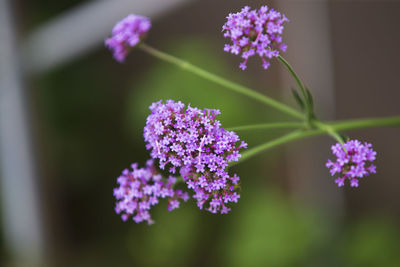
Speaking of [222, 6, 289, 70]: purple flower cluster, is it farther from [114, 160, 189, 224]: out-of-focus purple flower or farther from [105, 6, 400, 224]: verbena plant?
[114, 160, 189, 224]: out-of-focus purple flower

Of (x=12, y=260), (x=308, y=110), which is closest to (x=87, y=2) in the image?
(x=12, y=260)

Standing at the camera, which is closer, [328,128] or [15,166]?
[328,128]

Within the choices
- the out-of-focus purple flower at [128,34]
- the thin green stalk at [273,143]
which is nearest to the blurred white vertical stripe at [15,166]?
the out-of-focus purple flower at [128,34]

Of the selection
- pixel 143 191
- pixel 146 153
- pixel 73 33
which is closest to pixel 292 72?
pixel 143 191

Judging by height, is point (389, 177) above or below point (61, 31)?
below

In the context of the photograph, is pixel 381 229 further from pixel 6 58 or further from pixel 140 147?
pixel 6 58

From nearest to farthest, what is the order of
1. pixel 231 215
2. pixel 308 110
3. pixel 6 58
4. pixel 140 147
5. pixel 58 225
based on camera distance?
pixel 308 110
pixel 140 147
pixel 231 215
pixel 6 58
pixel 58 225

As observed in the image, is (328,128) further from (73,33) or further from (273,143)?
(73,33)
